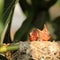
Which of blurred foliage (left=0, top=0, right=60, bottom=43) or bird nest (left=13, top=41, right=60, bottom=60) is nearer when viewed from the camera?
bird nest (left=13, top=41, right=60, bottom=60)

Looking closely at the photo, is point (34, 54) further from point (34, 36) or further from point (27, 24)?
point (27, 24)

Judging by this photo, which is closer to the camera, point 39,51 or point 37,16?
point 39,51

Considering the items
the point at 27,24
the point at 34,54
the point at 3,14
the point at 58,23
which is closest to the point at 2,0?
the point at 3,14

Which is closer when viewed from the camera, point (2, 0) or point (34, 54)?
point (34, 54)

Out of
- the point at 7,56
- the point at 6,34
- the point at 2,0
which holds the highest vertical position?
the point at 2,0

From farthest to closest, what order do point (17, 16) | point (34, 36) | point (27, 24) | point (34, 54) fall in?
point (17, 16) → point (27, 24) → point (34, 36) → point (34, 54)

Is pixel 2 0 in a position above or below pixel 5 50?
above

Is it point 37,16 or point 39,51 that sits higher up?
point 37,16

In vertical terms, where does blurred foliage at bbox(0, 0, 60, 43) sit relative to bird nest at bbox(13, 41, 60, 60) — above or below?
above

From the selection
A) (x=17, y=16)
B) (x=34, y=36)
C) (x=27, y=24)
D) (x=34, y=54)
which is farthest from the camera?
(x=17, y=16)

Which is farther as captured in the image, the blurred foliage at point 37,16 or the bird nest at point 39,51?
the blurred foliage at point 37,16

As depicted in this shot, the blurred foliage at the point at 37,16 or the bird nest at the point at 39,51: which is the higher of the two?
the blurred foliage at the point at 37,16
